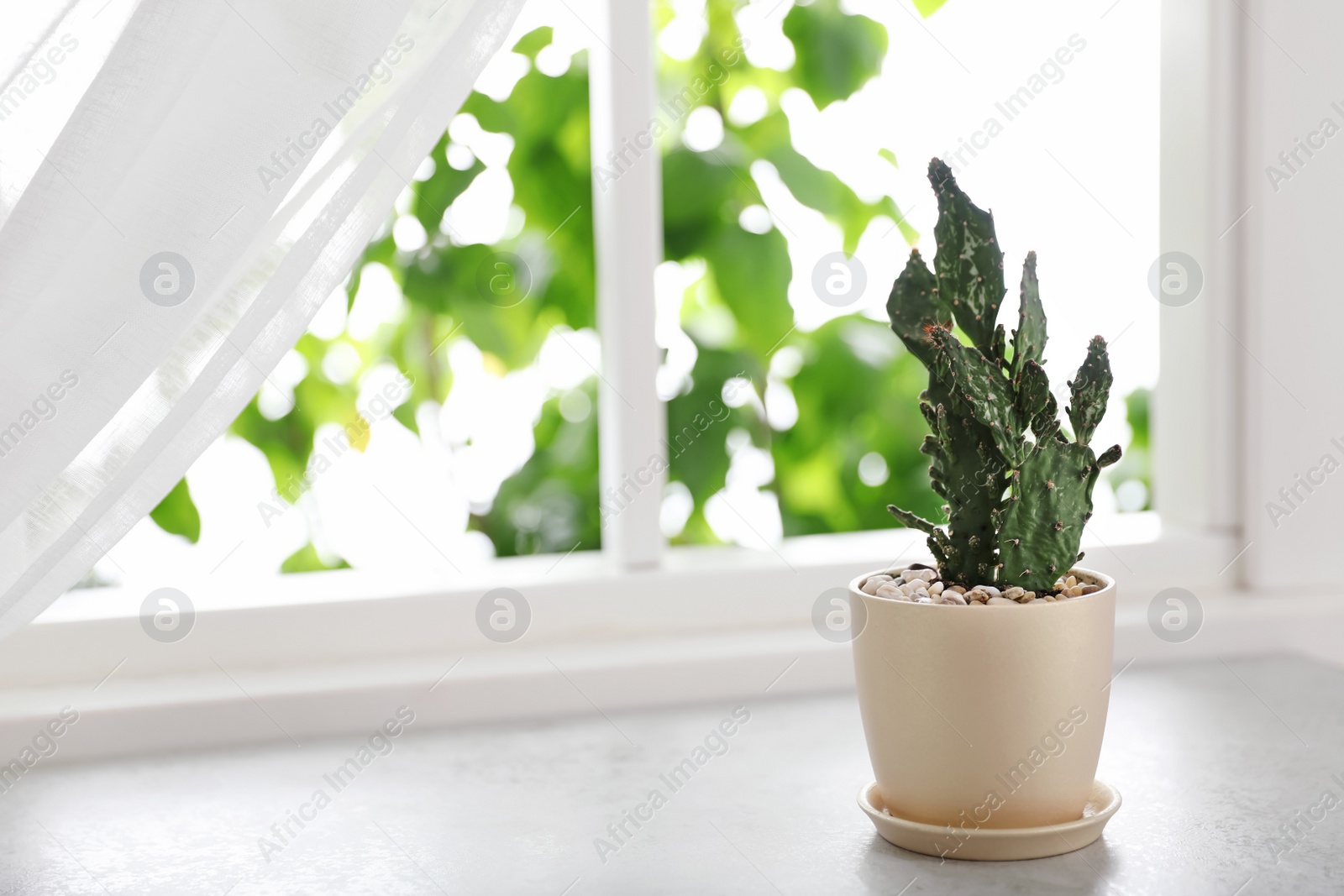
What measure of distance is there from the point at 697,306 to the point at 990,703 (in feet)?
3.09

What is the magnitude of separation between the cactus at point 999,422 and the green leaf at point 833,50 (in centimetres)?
67

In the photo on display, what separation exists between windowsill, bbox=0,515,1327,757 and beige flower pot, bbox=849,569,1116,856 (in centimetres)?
39

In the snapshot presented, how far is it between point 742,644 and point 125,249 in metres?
0.64

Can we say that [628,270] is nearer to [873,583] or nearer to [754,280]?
[754,280]

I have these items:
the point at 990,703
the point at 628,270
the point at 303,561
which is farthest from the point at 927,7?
the point at 303,561

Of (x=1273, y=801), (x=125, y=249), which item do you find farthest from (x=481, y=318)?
(x=1273, y=801)

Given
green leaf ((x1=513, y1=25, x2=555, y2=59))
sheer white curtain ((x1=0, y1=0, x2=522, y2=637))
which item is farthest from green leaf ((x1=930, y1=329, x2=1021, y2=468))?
green leaf ((x1=513, y1=25, x2=555, y2=59))

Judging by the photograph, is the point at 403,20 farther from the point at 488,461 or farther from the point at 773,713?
the point at 488,461

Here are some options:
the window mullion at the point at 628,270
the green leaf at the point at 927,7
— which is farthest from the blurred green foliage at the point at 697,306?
the window mullion at the point at 628,270

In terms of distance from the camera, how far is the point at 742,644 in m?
1.15

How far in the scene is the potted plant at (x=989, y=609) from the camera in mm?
714

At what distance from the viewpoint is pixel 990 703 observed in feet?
2.35

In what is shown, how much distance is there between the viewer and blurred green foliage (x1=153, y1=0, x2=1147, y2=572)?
1.35 meters

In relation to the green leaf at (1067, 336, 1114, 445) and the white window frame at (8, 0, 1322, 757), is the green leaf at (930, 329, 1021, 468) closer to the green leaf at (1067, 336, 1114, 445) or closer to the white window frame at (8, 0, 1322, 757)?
the green leaf at (1067, 336, 1114, 445)
